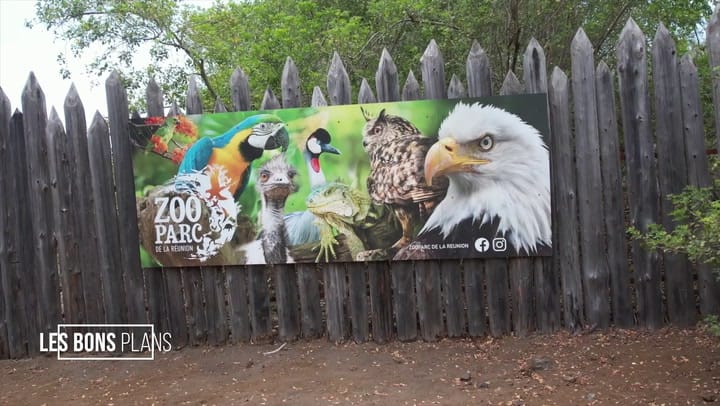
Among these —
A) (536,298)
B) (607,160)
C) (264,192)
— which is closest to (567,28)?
(607,160)

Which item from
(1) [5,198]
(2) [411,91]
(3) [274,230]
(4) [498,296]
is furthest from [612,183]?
(1) [5,198]

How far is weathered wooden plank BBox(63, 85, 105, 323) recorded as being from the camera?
18.9 ft

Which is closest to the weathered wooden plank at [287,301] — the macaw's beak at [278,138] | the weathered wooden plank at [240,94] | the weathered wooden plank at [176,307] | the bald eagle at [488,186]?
the weathered wooden plank at [176,307]

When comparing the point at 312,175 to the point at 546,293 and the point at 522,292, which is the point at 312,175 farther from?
the point at 546,293

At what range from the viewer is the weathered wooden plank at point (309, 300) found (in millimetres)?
5594

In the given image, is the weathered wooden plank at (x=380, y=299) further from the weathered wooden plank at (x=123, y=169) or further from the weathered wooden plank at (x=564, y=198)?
the weathered wooden plank at (x=123, y=169)

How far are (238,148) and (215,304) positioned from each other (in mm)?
1449

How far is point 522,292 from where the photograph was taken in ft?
17.5

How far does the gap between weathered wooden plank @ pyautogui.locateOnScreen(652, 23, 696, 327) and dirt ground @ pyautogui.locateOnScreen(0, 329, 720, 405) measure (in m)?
0.31

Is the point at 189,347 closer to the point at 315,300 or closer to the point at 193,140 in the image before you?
the point at 315,300

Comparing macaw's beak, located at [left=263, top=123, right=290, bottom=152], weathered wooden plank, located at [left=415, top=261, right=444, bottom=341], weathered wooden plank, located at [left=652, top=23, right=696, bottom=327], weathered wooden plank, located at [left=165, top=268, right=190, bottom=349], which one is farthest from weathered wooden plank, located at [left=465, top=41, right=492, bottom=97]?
weathered wooden plank, located at [left=165, top=268, right=190, bottom=349]

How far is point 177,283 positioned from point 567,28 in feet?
16.8

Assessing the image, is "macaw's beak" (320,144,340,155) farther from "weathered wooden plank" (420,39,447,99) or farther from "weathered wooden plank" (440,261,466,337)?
"weathered wooden plank" (440,261,466,337)

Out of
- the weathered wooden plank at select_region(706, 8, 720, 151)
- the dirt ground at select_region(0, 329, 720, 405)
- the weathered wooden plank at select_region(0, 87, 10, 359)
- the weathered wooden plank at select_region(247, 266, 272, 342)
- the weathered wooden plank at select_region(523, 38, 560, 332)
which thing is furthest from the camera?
the weathered wooden plank at select_region(0, 87, 10, 359)
